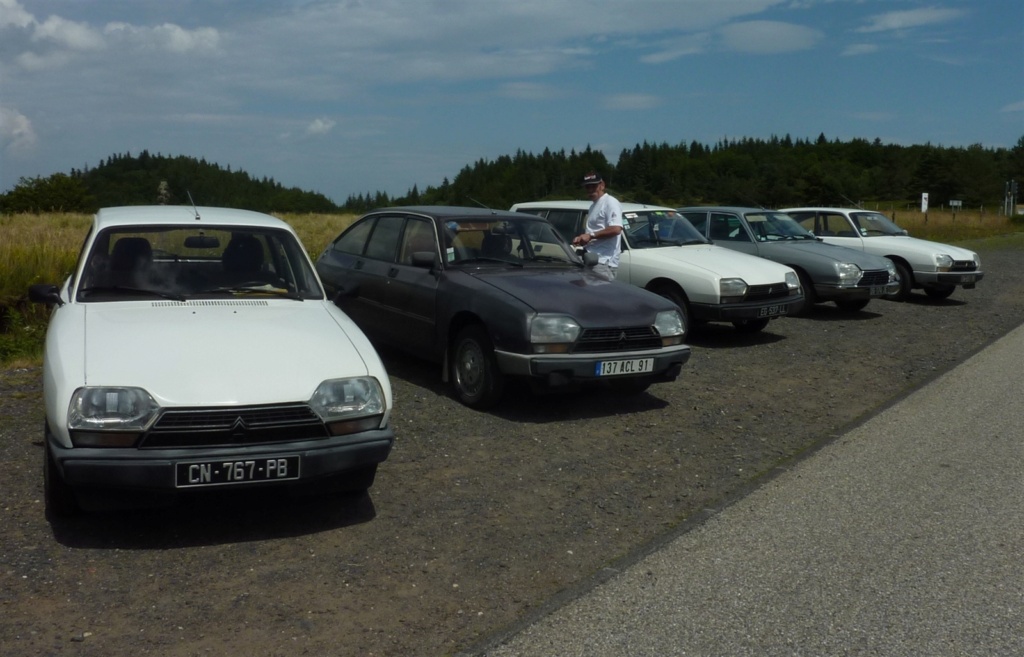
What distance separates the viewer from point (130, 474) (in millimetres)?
4211

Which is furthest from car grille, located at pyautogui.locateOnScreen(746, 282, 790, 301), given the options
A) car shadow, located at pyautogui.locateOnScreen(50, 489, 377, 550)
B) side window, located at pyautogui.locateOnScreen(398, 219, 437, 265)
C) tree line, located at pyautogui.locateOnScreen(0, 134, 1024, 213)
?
tree line, located at pyautogui.locateOnScreen(0, 134, 1024, 213)

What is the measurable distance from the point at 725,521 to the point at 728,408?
119 inches

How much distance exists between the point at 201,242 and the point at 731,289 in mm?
6495

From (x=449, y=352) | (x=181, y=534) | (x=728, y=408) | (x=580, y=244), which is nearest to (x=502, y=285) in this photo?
(x=449, y=352)

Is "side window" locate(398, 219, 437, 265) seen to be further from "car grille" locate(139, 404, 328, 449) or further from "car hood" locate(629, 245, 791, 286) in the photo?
"car grille" locate(139, 404, 328, 449)

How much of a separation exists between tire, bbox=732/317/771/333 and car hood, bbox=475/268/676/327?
433 cm

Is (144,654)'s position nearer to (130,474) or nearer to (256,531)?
(130,474)

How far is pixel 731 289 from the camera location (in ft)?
35.5

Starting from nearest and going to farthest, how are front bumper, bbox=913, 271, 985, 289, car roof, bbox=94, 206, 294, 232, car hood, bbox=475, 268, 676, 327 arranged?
car roof, bbox=94, 206, 294, 232 → car hood, bbox=475, 268, 676, 327 → front bumper, bbox=913, 271, 985, 289

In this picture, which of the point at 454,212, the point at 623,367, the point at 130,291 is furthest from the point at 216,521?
the point at 454,212

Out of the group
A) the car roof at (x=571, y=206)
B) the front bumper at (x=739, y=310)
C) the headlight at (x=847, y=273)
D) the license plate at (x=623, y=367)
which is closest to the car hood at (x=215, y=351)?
the license plate at (x=623, y=367)

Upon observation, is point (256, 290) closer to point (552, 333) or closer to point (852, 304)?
point (552, 333)

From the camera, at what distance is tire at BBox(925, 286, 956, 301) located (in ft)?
54.3

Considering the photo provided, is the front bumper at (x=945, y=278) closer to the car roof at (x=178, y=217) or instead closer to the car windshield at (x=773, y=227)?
the car windshield at (x=773, y=227)
